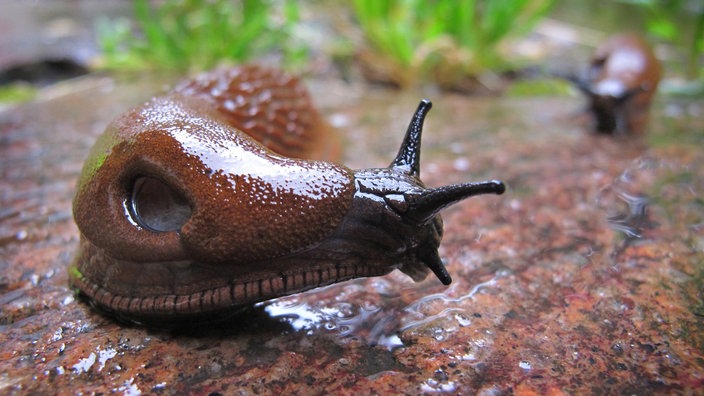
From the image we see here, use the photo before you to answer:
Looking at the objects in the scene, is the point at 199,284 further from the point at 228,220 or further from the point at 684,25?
the point at 684,25

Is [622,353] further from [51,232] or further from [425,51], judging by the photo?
[425,51]

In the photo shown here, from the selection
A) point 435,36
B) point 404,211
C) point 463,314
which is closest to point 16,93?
point 435,36

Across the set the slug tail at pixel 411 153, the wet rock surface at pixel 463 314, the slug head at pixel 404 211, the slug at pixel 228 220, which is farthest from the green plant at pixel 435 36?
the slug head at pixel 404 211

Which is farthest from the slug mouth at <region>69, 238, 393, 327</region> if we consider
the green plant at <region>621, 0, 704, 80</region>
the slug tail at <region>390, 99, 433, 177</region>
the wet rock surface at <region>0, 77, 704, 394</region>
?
the green plant at <region>621, 0, 704, 80</region>

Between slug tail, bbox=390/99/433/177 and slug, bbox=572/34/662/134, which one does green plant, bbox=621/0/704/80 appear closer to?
slug, bbox=572/34/662/134

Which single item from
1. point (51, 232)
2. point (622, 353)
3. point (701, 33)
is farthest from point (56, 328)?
point (701, 33)
